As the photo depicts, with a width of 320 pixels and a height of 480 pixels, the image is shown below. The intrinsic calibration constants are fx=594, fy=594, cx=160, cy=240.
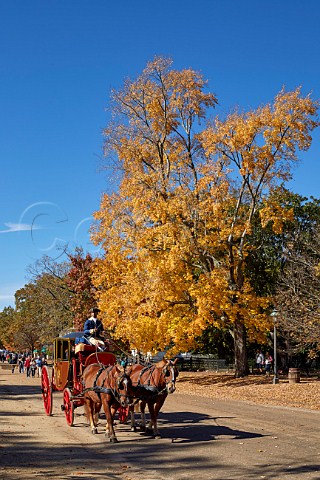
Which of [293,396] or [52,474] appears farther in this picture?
[293,396]

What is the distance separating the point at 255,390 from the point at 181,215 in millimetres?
10491

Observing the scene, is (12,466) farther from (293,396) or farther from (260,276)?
(260,276)

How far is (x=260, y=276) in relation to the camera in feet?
135

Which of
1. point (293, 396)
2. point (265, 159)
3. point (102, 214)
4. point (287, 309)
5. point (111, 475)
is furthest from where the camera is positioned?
point (102, 214)

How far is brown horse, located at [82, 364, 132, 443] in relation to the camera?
45.3 ft

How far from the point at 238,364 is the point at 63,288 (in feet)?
101

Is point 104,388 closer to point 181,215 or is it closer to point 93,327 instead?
point 93,327

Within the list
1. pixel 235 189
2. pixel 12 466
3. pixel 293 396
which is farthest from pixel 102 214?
pixel 12 466

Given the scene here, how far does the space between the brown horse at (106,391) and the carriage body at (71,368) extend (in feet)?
1.34

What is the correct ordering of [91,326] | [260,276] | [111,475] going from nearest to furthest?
[111,475], [91,326], [260,276]

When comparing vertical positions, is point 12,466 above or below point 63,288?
below

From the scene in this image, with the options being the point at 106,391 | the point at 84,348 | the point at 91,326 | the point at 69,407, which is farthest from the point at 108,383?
the point at 91,326

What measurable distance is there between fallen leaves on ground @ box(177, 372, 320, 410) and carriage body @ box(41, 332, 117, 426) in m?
10.3

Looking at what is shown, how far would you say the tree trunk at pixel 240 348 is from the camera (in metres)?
34.3
